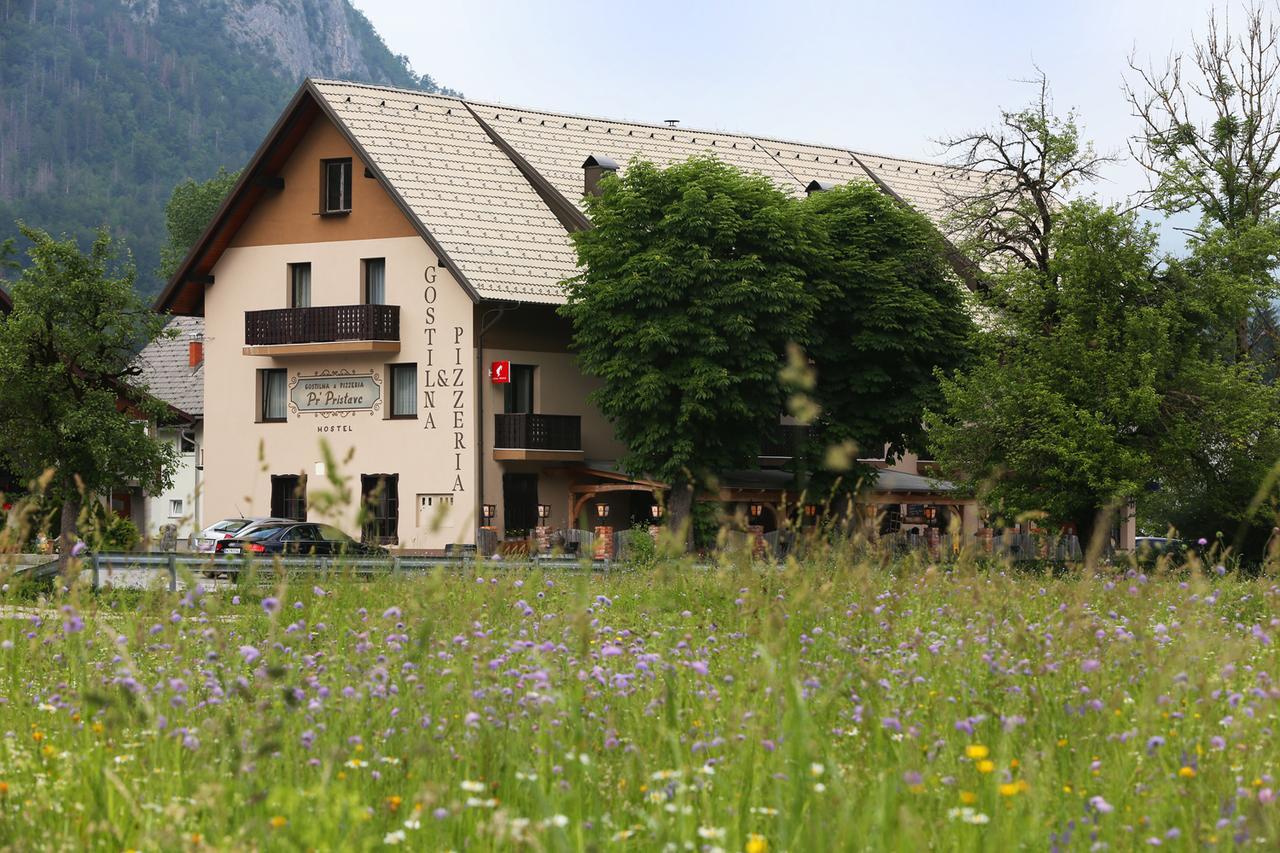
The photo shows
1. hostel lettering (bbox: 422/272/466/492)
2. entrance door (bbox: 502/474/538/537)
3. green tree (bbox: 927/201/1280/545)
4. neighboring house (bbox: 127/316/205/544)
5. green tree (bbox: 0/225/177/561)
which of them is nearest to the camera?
green tree (bbox: 927/201/1280/545)

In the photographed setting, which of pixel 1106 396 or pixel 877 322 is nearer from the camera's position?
pixel 1106 396

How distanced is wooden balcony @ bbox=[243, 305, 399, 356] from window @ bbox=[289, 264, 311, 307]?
1.22 metres

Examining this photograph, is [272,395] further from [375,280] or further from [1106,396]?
[1106,396]

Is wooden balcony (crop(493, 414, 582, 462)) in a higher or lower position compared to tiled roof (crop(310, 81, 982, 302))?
lower

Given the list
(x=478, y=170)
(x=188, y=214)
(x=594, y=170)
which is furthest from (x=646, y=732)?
(x=188, y=214)

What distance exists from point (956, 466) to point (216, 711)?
33207mm

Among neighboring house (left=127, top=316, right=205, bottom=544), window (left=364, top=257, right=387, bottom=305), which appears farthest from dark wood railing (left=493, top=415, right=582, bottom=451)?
neighboring house (left=127, top=316, right=205, bottom=544)

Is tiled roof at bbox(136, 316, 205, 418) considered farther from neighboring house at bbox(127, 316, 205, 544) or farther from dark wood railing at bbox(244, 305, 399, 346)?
dark wood railing at bbox(244, 305, 399, 346)

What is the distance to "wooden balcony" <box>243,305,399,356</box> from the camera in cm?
4650

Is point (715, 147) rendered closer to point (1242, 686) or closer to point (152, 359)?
point (152, 359)

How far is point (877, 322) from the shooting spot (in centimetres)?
4531

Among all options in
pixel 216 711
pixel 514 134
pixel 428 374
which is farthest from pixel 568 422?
pixel 216 711

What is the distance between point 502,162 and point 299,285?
671 centimetres

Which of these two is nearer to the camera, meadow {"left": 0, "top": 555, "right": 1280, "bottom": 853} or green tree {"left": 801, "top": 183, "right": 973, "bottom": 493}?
meadow {"left": 0, "top": 555, "right": 1280, "bottom": 853}
